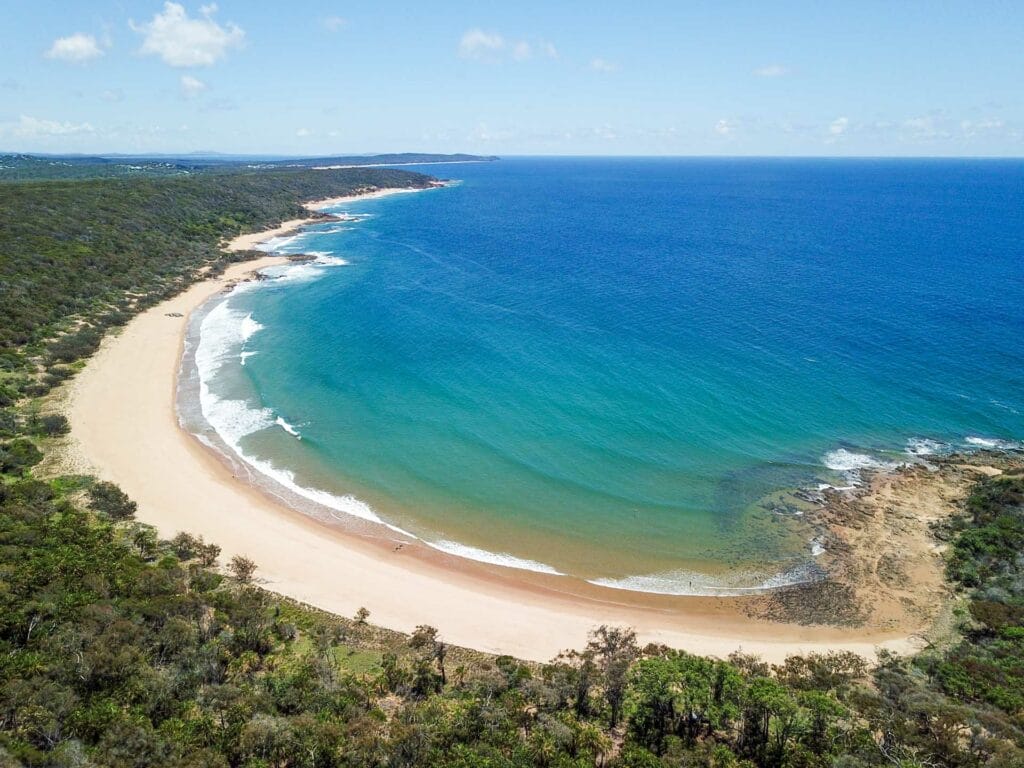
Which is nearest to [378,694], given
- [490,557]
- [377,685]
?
[377,685]

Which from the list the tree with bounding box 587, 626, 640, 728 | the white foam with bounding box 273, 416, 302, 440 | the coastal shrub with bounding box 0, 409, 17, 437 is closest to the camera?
the tree with bounding box 587, 626, 640, 728

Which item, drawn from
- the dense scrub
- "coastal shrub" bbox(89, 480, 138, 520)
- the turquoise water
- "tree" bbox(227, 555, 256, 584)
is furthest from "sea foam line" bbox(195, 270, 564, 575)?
"coastal shrub" bbox(89, 480, 138, 520)

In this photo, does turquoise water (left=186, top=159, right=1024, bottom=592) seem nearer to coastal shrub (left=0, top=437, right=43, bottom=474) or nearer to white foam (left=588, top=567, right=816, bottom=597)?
white foam (left=588, top=567, right=816, bottom=597)

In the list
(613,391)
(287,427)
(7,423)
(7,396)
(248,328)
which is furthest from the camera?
(248,328)

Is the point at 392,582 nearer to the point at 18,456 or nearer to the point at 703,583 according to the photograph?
the point at 703,583

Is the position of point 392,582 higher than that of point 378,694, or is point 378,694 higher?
point 378,694

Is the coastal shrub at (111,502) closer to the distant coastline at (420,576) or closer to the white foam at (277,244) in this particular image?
the distant coastline at (420,576)

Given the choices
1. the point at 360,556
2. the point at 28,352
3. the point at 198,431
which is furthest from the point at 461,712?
the point at 28,352
